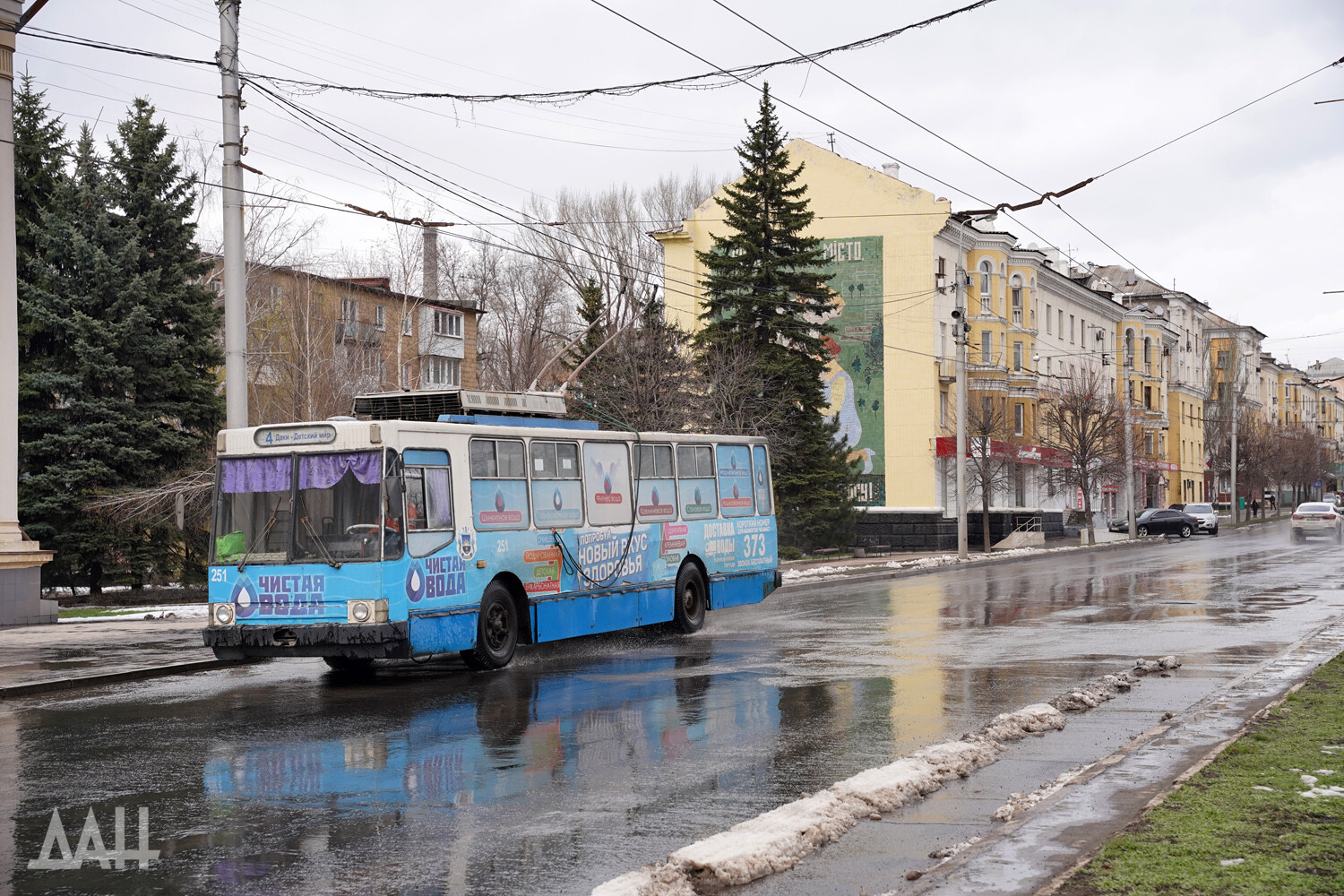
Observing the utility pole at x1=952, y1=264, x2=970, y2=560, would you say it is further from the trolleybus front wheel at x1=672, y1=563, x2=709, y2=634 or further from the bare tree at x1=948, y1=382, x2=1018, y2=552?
the trolleybus front wheel at x1=672, y1=563, x2=709, y2=634

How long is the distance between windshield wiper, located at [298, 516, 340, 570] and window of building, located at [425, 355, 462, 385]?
173 ft

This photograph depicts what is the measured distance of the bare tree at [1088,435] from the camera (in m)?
58.7

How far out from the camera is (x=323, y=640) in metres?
13.8

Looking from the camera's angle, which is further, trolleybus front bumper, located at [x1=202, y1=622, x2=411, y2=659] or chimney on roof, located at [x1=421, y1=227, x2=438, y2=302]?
chimney on roof, located at [x1=421, y1=227, x2=438, y2=302]

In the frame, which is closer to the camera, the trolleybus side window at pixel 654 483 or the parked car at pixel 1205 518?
the trolleybus side window at pixel 654 483

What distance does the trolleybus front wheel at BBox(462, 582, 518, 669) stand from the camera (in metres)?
15.4

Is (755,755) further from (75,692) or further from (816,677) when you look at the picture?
(75,692)

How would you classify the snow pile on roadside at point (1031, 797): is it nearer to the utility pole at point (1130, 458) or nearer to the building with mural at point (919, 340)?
the building with mural at point (919, 340)

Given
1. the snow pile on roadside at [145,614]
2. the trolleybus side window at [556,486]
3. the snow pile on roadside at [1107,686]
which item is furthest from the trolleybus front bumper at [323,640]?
the snow pile on roadside at [145,614]

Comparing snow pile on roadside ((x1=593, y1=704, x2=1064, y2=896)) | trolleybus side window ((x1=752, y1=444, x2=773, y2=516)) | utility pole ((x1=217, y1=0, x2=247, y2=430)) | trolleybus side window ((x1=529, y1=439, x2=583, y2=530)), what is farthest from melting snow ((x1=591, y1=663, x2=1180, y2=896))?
utility pole ((x1=217, y1=0, x2=247, y2=430))

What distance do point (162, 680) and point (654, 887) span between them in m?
10.9

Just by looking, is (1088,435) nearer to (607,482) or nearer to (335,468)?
(607,482)

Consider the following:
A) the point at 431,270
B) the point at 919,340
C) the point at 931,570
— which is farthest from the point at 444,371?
the point at 931,570

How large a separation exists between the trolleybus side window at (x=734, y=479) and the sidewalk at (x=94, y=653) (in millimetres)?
7989
